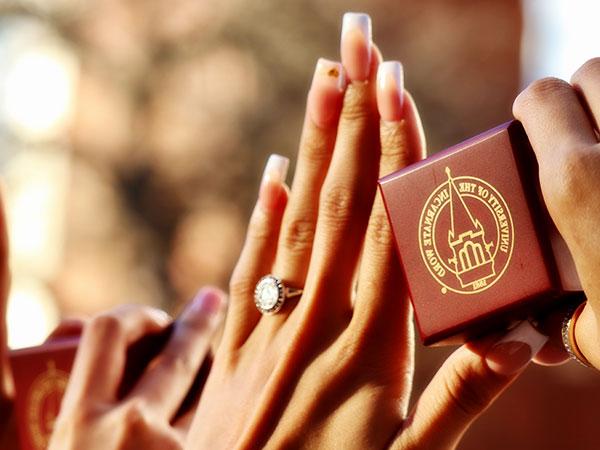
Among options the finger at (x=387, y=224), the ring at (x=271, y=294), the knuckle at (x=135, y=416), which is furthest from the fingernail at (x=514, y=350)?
the knuckle at (x=135, y=416)

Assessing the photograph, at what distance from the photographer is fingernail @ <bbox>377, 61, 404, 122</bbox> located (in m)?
0.72

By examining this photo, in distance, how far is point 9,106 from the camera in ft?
11.6

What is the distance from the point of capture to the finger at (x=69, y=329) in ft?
3.59

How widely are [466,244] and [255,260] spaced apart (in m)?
0.27

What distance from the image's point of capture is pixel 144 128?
11.6 ft

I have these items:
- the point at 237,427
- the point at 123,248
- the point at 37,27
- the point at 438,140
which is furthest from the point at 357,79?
the point at 37,27

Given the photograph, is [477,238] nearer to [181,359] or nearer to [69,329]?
[181,359]

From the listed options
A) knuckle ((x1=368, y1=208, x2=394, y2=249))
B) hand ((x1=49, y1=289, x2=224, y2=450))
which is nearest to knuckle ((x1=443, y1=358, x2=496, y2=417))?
knuckle ((x1=368, y1=208, x2=394, y2=249))

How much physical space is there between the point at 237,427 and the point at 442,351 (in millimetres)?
2360

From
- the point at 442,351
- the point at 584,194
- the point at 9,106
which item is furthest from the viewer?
the point at 9,106

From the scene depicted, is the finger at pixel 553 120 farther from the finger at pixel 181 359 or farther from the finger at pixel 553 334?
the finger at pixel 181 359

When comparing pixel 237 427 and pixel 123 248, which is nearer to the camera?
pixel 237 427

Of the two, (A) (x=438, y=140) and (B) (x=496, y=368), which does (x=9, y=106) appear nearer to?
(A) (x=438, y=140)

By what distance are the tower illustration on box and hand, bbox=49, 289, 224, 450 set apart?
40 cm
